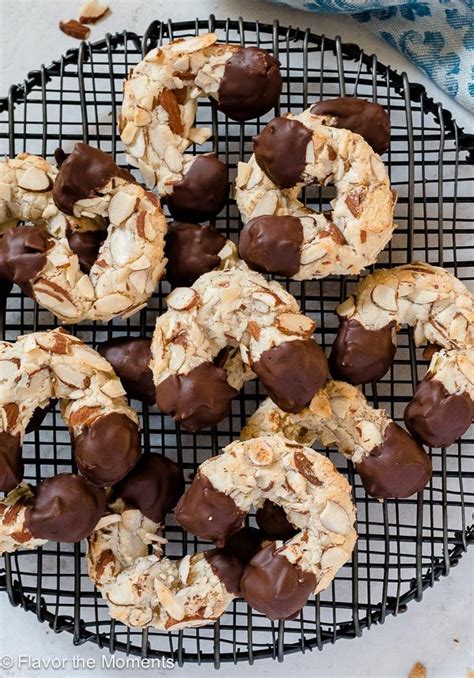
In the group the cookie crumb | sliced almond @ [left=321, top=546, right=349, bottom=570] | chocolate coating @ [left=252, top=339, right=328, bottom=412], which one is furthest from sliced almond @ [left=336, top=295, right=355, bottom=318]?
the cookie crumb

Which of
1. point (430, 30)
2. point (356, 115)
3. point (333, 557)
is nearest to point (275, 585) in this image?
point (333, 557)

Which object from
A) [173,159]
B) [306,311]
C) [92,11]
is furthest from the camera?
[92,11]

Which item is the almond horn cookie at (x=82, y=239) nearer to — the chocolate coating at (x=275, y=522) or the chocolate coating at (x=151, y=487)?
the chocolate coating at (x=151, y=487)

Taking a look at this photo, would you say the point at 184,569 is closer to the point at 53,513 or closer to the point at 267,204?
the point at 53,513

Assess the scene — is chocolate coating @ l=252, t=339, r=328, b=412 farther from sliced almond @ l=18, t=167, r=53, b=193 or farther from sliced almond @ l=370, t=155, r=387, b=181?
sliced almond @ l=18, t=167, r=53, b=193

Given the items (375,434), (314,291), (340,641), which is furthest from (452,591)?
(314,291)

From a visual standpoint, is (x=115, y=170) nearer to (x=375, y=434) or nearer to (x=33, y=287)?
(x=33, y=287)
